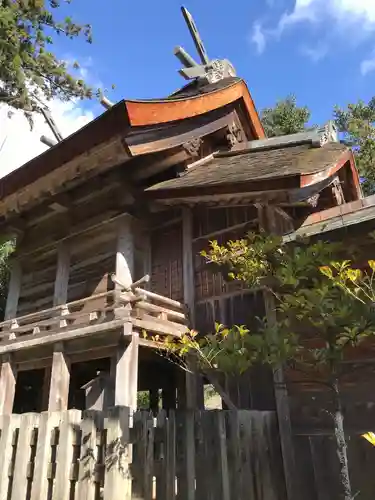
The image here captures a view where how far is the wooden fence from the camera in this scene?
3912mm

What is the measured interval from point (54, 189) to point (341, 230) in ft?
17.7

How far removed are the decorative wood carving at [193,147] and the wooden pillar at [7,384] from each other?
18.3ft

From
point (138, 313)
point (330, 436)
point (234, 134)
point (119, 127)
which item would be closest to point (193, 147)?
point (234, 134)

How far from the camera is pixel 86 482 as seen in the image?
153 inches

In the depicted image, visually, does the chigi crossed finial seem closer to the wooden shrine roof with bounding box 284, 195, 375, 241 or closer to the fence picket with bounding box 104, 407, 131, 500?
the wooden shrine roof with bounding box 284, 195, 375, 241

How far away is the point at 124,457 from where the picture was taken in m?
3.86

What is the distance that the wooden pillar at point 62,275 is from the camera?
9.12m

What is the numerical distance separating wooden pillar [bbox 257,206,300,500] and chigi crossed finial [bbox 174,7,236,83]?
5434 mm

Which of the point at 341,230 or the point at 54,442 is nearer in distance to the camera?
the point at 54,442

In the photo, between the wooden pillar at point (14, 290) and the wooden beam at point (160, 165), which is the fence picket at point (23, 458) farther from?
the wooden pillar at point (14, 290)

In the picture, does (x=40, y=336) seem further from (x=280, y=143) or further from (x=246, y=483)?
(x=280, y=143)

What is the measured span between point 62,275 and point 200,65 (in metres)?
6.34

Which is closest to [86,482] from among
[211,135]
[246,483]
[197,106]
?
[246,483]

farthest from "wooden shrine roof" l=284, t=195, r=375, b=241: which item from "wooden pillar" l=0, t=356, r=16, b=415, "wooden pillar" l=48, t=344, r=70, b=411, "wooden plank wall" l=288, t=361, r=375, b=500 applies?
"wooden pillar" l=0, t=356, r=16, b=415
